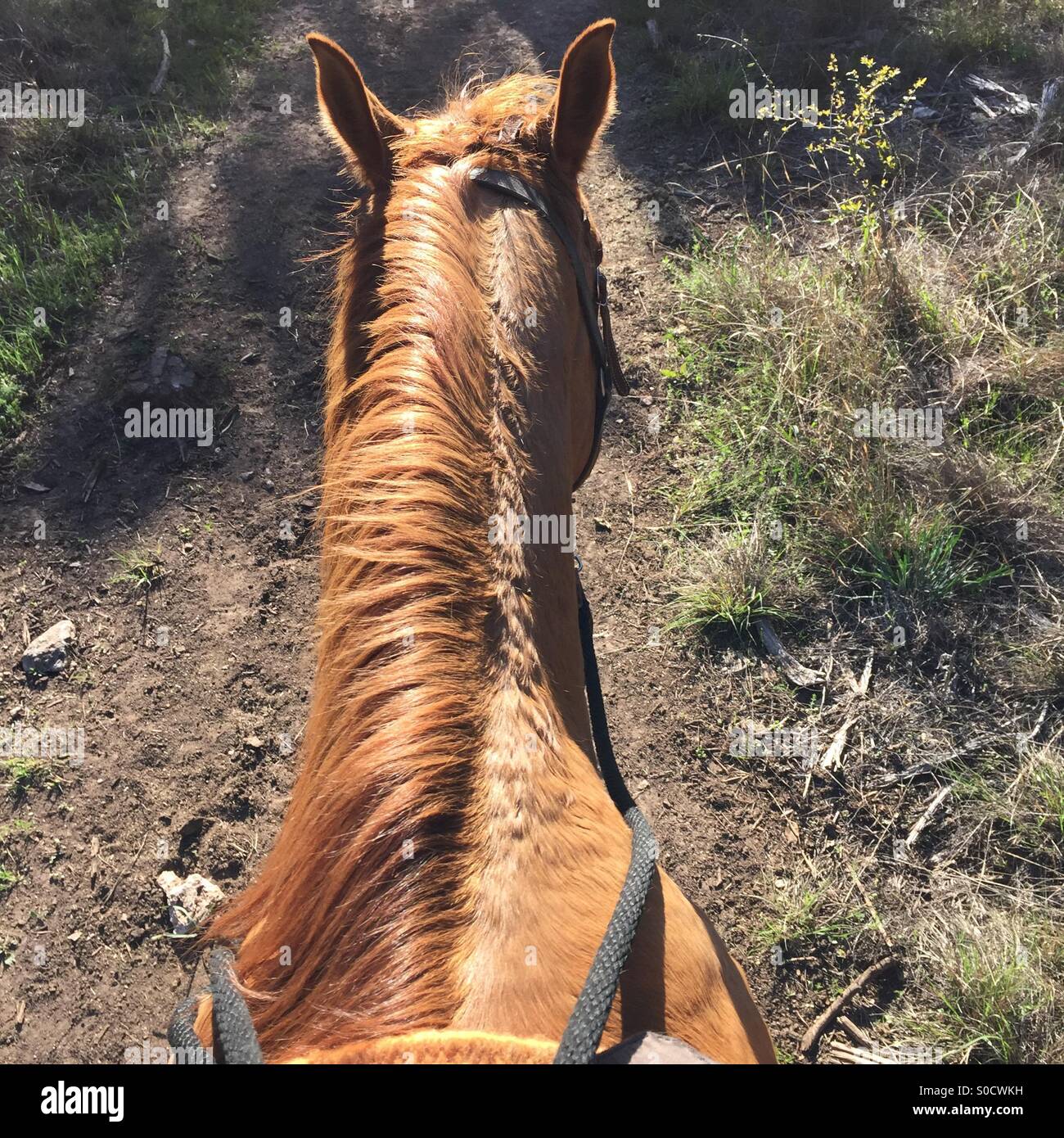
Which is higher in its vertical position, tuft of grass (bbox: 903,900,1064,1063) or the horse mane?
the horse mane

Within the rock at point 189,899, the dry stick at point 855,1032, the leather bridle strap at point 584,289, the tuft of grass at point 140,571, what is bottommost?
the dry stick at point 855,1032

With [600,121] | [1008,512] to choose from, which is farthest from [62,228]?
[1008,512]

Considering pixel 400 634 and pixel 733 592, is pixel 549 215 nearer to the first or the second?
pixel 400 634

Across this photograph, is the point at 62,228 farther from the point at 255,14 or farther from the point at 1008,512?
the point at 1008,512

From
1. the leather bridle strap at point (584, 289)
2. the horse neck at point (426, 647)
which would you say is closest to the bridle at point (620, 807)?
the leather bridle strap at point (584, 289)

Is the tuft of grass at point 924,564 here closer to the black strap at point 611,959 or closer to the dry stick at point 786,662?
the dry stick at point 786,662

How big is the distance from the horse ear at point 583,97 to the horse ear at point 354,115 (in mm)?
389

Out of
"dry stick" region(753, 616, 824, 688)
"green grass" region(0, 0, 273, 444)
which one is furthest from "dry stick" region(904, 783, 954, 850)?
"green grass" region(0, 0, 273, 444)

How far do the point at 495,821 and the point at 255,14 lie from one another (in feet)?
23.2

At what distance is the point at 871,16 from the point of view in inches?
202

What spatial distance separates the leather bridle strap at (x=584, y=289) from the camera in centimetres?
166

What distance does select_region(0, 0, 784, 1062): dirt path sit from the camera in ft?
9.16

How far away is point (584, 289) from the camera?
1.84m

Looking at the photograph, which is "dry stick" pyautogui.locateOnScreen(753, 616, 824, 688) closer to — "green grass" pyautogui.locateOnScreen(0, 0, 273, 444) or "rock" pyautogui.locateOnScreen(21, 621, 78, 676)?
"rock" pyautogui.locateOnScreen(21, 621, 78, 676)
